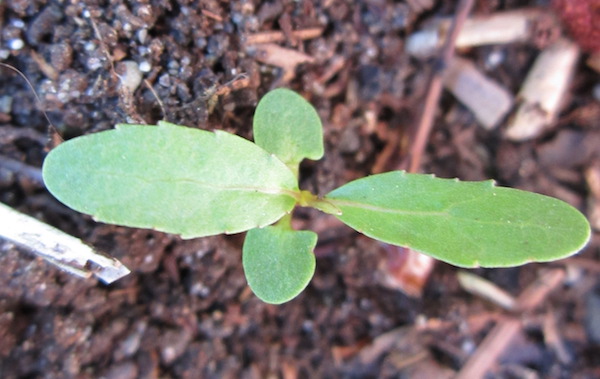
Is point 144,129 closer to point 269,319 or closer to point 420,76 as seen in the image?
point 269,319

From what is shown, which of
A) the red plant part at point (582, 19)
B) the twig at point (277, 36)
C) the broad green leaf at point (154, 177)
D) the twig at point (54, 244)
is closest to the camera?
the broad green leaf at point (154, 177)

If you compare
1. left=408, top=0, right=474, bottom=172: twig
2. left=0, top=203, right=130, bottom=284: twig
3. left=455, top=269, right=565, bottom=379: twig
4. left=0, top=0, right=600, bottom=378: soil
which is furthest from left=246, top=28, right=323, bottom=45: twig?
left=455, top=269, right=565, bottom=379: twig

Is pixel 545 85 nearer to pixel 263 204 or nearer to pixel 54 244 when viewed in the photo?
pixel 263 204

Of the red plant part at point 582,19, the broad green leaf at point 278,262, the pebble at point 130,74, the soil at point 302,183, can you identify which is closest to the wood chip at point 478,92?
the soil at point 302,183

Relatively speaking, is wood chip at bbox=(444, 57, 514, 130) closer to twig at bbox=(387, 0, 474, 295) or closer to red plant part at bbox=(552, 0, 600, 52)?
twig at bbox=(387, 0, 474, 295)

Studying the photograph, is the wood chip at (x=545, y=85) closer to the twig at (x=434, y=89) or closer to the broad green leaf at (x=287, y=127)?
the twig at (x=434, y=89)

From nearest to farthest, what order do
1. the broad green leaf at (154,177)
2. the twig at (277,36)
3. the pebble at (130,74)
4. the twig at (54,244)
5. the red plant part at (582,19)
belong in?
the broad green leaf at (154,177) → the twig at (54,244) → the pebble at (130,74) → the twig at (277,36) → the red plant part at (582,19)

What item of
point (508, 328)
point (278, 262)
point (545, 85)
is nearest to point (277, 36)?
point (278, 262)
